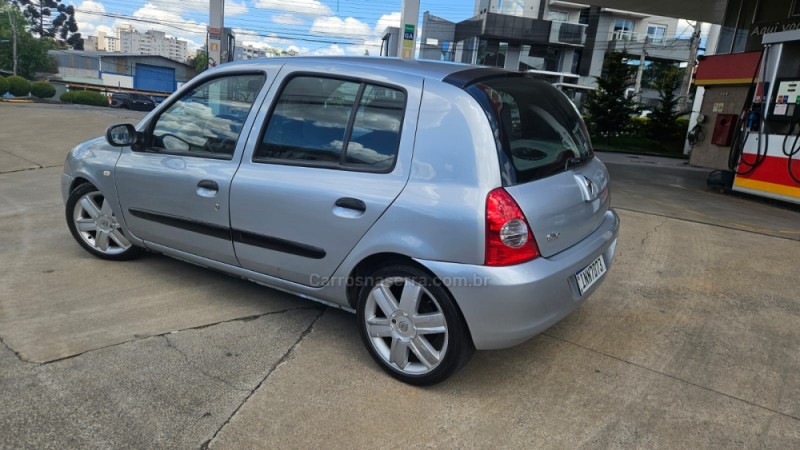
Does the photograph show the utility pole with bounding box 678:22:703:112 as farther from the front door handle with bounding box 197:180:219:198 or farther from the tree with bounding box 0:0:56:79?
the tree with bounding box 0:0:56:79

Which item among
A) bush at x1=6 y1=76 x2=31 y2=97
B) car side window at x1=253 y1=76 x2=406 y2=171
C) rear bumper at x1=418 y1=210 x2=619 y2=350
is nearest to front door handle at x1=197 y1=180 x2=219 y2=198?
car side window at x1=253 y1=76 x2=406 y2=171

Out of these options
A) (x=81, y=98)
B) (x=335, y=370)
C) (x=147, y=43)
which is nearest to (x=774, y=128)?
(x=335, y=370)

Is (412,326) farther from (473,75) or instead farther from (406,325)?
(473,75)

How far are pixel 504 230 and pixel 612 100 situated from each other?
839 inches

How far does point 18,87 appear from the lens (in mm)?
31656

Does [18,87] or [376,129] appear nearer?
[376,129]

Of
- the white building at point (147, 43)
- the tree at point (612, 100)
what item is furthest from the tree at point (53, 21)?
the tree at point (612, 100)

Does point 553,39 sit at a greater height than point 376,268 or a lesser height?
greater

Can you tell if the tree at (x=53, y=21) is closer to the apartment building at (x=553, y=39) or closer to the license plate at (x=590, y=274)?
the apartment building at (x=553, y=39)

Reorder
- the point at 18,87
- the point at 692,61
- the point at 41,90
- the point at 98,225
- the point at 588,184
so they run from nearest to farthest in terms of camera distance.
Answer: the point at 588,184, the point at 98,225, the point at 692,61, the point at 18,87, the point at 41,90

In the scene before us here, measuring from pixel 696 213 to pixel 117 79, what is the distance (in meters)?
63.8

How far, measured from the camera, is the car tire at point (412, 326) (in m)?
2.59

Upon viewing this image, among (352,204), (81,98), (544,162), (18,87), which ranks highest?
(544,162)

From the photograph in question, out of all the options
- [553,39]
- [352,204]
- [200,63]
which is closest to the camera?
[352,204]
